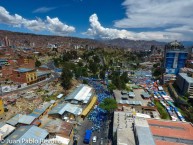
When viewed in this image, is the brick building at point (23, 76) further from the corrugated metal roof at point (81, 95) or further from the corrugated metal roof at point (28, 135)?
the corrugated metal roof at point (28, 135)

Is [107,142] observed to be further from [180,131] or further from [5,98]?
[5,98]

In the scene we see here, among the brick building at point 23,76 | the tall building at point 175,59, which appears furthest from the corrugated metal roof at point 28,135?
the tall building at point 175,59

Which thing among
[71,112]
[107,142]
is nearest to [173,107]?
[107,142]

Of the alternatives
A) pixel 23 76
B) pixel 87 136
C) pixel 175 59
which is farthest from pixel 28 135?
pixel 175 59

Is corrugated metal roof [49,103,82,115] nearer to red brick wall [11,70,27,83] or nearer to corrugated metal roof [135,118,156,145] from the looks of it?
corrugated metal roof [135,118,156,145]

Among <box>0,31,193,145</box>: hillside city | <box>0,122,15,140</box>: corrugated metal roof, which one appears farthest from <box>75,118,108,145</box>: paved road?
<box>0,122,15,140</box>: corrugated metal roof

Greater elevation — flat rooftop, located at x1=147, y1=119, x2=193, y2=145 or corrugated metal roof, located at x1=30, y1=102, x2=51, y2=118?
flat rooftop, located at x1=147, y1=119, x2=193, y2=145
